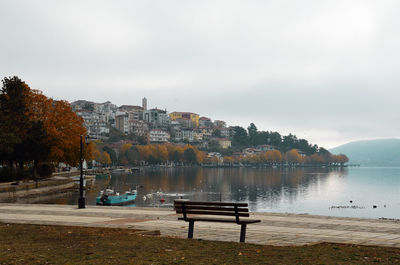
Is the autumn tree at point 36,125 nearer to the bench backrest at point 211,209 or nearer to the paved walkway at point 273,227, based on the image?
the paved walkway at point 273,227

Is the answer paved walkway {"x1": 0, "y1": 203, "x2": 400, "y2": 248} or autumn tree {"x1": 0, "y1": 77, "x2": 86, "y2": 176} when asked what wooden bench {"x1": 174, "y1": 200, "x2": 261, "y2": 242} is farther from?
autumn tree {"x1": 0, "y1": 77, "x2": 86, "y2": 176}

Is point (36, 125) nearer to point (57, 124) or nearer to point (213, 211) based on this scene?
point (57, 124)

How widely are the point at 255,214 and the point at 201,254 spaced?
32.6 ft

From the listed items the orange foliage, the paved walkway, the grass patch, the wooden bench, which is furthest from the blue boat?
the wooden bench

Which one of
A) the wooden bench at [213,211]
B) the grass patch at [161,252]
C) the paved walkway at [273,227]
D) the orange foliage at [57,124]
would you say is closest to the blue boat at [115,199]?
the orange foliage at [57,124]

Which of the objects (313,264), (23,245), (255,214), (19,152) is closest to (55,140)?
(19,152)

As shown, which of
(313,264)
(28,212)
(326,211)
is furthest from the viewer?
(326,211)

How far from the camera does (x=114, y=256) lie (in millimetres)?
9820

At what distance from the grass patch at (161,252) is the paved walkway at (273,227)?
126cm

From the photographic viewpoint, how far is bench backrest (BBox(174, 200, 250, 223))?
40.7ft

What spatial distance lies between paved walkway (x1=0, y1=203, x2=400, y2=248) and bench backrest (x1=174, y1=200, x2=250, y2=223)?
825 mm

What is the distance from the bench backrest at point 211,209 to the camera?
489 inches

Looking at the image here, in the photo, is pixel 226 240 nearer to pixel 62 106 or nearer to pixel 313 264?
pixel 313 264

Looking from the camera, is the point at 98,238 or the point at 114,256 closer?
the point at 114,256
